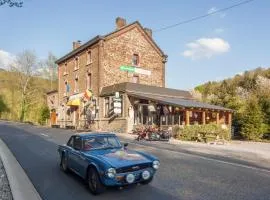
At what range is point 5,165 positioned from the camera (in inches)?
420

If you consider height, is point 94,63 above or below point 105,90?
above

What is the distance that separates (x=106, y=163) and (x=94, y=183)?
0.67 m

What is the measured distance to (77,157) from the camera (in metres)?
8.35

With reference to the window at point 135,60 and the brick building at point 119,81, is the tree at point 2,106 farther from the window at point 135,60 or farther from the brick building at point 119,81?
the window at point 135,60

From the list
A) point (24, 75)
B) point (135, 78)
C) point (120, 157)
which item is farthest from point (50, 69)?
point (120, 157)

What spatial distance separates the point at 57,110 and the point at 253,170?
39906 mm

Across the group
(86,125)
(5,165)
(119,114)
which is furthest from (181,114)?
(5,165)

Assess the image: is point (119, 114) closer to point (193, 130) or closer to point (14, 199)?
point (193, 130)

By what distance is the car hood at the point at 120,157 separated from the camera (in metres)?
6.97

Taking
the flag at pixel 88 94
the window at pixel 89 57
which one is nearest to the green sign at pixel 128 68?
the window at pixel 89 57

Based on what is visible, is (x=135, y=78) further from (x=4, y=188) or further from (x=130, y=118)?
(x=4, y=188)

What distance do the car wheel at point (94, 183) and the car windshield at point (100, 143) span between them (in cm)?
95

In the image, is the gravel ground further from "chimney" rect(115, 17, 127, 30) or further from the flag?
"chimney" rect(115, 17, 127, 30)

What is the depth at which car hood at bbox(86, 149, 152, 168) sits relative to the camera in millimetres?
6967
